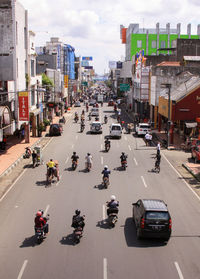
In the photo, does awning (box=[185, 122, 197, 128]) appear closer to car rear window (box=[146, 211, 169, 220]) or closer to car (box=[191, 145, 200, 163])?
car (box=[191, 145, 200, 163])

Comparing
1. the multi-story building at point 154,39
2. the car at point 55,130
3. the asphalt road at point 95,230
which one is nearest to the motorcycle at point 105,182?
the asphalt road at point 95,230

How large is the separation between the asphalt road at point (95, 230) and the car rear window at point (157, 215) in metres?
1.20

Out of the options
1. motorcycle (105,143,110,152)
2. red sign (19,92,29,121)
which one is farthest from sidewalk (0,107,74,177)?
motorcycle (105,143,110,152)

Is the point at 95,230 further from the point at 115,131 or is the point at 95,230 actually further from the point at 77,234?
the point at 115,131

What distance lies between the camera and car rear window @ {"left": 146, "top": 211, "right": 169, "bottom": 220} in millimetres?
16109

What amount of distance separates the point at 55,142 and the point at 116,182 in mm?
19398

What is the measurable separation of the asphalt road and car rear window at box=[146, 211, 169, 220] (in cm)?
120

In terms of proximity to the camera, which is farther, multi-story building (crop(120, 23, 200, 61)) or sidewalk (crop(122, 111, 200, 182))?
multi-story building (crop(120, 23, 200, 61))

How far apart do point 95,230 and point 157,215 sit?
334cm

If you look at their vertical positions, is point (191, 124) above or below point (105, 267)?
above

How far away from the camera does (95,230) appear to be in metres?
17.8

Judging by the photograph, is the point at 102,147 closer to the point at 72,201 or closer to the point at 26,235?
the point at 72,201

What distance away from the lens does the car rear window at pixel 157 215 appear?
52.9 ft

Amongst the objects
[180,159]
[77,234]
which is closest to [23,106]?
[180,159]
